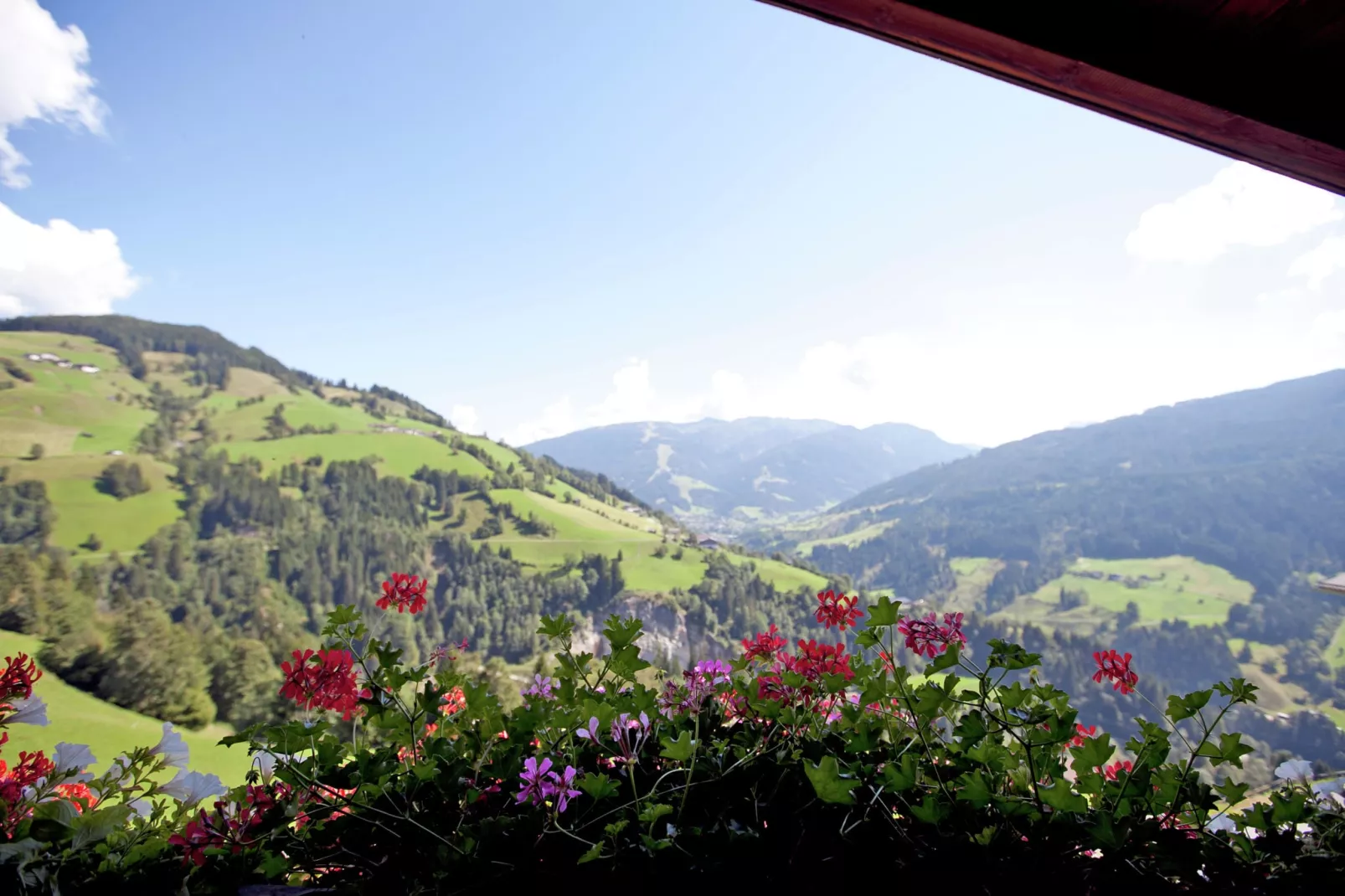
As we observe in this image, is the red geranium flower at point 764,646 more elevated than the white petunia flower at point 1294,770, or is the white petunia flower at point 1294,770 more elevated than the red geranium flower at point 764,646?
the red geranium flower at point 764,646

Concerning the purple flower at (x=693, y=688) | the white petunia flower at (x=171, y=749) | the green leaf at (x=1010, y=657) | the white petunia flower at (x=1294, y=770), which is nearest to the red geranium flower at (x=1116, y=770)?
the green leaf at (x=1010, y=657)

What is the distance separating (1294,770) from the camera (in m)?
1.17

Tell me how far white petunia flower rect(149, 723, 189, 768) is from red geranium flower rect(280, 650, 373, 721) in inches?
7.8

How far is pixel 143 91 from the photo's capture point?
84.9 feet

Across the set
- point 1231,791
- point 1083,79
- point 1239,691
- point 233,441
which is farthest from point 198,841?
point 233,441

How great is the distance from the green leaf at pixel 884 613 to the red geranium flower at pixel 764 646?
0.34 meters

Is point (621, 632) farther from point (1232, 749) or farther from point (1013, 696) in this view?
point (1232, 749)

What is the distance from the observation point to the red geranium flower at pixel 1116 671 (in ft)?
4.58

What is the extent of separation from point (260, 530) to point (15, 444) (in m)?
26.0

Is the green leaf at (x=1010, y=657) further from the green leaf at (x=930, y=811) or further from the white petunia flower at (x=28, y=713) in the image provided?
the white petunia flower at (x=28, y=713)

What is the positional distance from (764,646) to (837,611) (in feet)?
0.67

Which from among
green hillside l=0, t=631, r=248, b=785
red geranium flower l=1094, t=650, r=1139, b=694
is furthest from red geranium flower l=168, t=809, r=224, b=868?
green hillside l=0, t=631, r=248, b=785

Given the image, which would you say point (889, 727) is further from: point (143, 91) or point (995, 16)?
point (143, 91)

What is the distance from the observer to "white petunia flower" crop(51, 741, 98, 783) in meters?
0.99
